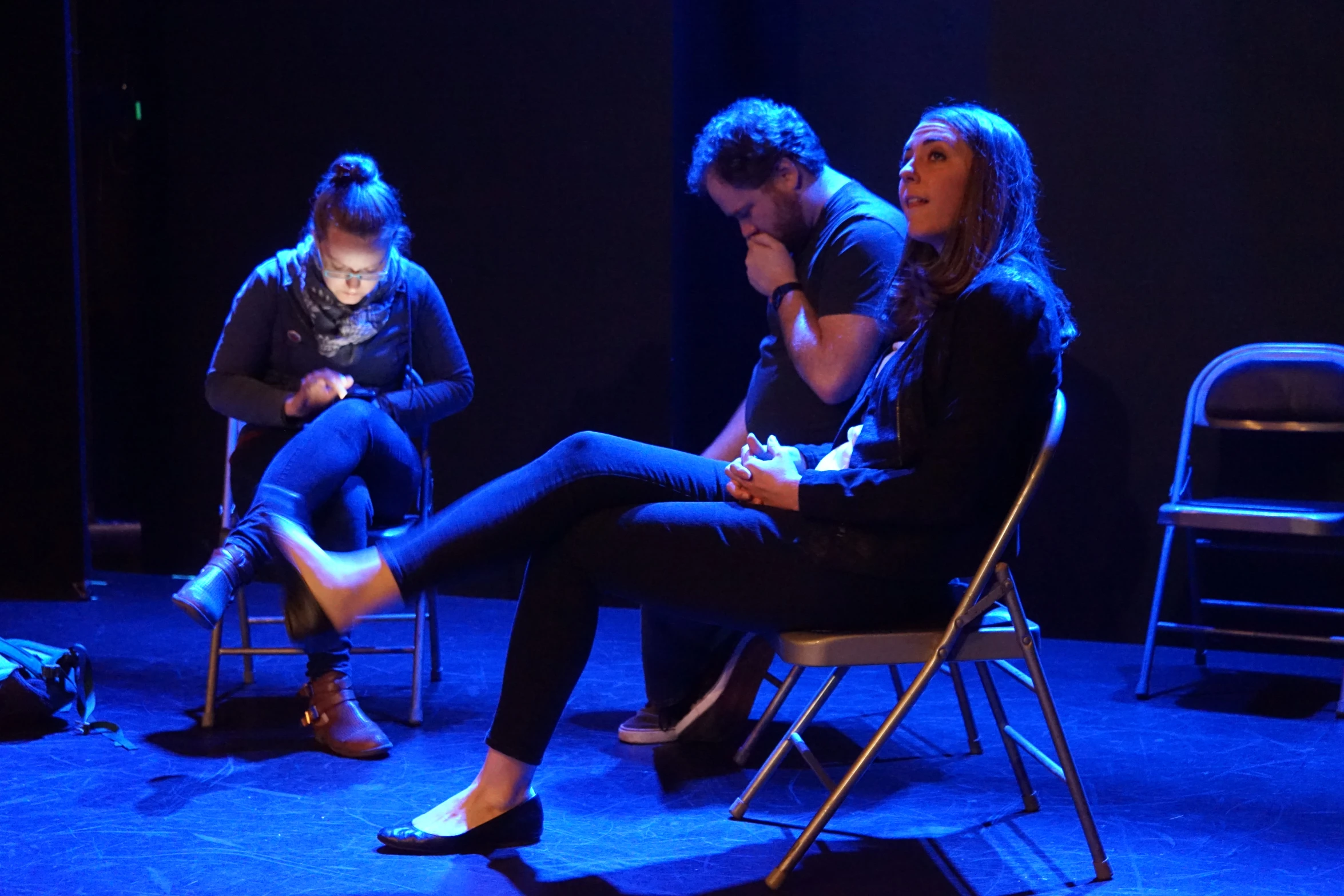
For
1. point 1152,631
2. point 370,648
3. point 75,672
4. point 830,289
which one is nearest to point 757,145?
point 830,289

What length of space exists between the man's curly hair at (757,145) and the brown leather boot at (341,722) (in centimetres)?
142

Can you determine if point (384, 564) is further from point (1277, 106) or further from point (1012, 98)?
point (1277, 106)

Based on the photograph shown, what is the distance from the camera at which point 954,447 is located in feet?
5.75

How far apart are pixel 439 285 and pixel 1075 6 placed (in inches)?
93.1

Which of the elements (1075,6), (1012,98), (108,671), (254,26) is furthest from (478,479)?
(1075,6)

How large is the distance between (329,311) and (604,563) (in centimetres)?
146

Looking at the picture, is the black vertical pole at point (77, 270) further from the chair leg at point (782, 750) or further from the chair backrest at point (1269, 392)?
the chair backrest at point (1269, 392)

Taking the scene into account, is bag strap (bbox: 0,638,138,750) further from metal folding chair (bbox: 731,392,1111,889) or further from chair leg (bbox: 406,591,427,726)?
metal folding chair (bbox: 731,392,1111,889)

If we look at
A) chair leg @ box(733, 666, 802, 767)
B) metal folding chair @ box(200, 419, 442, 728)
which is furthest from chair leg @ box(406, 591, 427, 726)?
chair leg @ box(733, 666, 802, 767)

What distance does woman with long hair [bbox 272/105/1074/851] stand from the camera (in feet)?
5.83

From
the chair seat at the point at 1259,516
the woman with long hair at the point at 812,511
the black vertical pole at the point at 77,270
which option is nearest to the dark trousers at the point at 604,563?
the woman with long hair at the point at 812,511

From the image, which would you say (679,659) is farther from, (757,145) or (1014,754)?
(757,145)

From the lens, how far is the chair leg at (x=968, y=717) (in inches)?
100.0

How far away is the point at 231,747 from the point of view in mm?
2662
